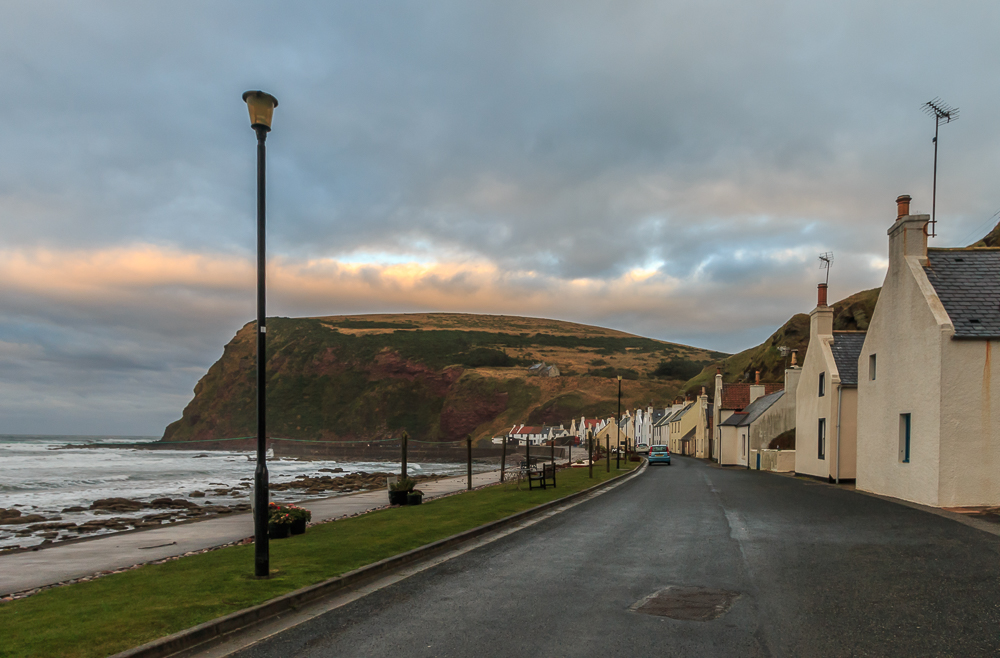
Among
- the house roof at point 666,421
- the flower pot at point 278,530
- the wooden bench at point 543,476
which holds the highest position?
the flower pot at point 278,530

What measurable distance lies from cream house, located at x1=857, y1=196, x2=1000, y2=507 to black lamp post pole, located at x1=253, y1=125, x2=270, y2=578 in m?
17.0

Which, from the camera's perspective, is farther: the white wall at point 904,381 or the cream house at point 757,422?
the cream house at point 757,422

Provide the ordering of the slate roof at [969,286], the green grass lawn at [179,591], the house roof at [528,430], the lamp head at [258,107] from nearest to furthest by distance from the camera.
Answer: the green grass lawn at [179,591], the lamp head at [258,107], the slate roof at [969,286], the house roof at [528,430]

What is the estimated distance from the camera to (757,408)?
52.1 metres

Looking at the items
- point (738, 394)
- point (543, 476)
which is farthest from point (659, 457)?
point (543, 476)

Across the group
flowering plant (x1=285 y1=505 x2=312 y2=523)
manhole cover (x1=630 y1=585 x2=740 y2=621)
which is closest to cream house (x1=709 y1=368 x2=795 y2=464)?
flowering plant (x1=285 y1=505 x2=312 y2=523)

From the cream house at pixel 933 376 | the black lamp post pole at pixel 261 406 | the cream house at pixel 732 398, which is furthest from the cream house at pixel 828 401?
the black lamp post pole at pixel 261 406

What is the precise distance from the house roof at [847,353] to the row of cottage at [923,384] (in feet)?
0.22

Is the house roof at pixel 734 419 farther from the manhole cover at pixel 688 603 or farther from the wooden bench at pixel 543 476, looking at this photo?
the manhole cover at pixel 688 603

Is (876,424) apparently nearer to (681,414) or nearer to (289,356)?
(681,414)

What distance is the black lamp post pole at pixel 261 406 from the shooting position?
8.73m

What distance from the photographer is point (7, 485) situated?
44.8 metres

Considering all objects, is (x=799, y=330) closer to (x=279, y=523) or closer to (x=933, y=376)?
(x=933, y=376)

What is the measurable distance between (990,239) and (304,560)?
213 ft
